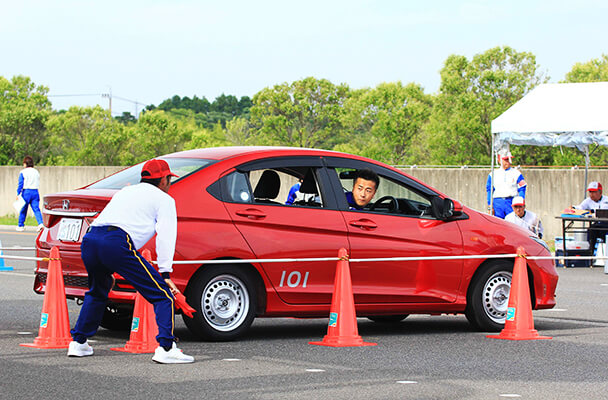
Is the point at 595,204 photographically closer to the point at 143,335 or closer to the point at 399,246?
the point at 399,246

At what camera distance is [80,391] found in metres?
6.80

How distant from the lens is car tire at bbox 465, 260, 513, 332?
33.3 ft

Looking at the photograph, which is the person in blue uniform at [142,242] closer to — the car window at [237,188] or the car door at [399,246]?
the car window at [237,188]

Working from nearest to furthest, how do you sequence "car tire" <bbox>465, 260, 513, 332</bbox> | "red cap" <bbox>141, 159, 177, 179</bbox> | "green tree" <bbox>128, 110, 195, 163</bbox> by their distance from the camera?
"red cap" <bbox>141, 159, 177, 179</bbox>
"car tire" <bbox>465, 260, 513, 332</bbox>
"green tree" <bbox>128, 110, 195, 163</bbox>

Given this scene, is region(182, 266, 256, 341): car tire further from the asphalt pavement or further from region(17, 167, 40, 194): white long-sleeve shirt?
region(17, 167, 40, 194): white long-sleeve shirt

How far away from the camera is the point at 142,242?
7828mm

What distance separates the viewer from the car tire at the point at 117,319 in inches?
392

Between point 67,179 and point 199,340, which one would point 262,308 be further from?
point 67,179

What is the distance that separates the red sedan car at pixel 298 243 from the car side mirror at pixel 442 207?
0.01 metres

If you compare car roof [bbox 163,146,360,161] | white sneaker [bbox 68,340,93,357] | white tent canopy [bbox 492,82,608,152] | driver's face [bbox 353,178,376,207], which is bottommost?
white sneaker [bbox 68,340,93,357]

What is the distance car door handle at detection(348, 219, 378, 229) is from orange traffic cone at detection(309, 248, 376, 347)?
594 millimetres

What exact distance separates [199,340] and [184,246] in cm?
90

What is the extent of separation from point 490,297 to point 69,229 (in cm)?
403

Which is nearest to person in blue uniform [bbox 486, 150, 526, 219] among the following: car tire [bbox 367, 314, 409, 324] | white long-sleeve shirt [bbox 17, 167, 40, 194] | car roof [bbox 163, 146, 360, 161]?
car tire [bbox 367, 314, 409, 324]
